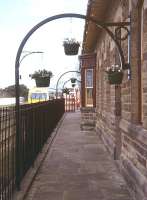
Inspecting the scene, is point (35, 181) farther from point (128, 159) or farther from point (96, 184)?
point (128, 159)

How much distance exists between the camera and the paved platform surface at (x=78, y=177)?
7422 millimetres

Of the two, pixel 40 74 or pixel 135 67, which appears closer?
pixel 135 67

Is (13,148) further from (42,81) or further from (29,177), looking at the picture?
(42,81)

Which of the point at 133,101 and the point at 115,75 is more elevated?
the point at 115,75

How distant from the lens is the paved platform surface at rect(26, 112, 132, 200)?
7.42 metres

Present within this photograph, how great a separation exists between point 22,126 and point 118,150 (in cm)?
277

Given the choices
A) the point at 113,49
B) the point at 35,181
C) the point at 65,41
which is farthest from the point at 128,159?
the point at 65,41

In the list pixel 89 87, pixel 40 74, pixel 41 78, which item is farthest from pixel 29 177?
pixel 89 87

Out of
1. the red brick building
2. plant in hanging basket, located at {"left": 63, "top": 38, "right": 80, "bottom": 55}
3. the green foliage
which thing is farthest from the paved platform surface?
the green foliage

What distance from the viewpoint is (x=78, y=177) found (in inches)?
352

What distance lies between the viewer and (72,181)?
28.0 ft

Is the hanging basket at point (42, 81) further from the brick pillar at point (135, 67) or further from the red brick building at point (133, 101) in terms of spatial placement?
the brick pillar at point (135, 67)

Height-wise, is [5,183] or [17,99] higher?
[17,99]

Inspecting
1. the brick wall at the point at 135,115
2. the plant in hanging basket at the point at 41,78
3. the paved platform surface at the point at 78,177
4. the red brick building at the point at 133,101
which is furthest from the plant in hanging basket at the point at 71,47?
the brick wall at the point at 135,115
